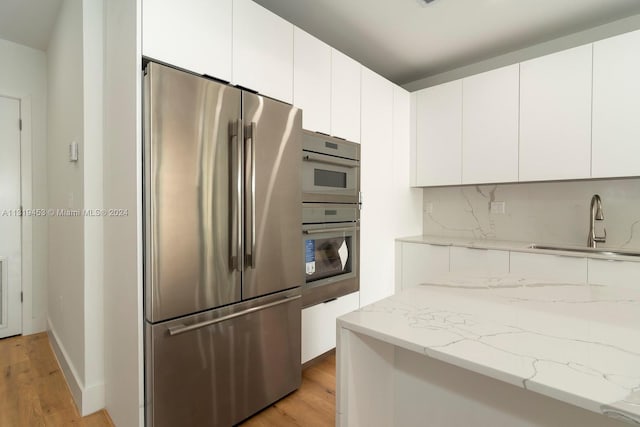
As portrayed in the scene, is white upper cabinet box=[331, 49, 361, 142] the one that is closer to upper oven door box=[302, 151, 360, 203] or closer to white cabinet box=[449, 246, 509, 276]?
upper oven door box=[302, 151, 360, 203]

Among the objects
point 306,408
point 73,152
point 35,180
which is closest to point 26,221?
point 35,180

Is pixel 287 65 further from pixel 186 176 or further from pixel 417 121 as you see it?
pixel 417 121

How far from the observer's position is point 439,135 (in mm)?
3088

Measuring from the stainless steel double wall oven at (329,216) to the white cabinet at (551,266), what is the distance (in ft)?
3.82

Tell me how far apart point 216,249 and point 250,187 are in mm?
360

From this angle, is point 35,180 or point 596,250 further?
point 35,180

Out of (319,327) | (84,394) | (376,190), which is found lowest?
(84,394)

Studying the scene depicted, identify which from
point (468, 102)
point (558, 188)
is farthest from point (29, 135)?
point (558, 188)

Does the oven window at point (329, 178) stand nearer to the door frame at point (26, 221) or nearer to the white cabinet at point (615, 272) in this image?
the white cabinet at point (615, 272)

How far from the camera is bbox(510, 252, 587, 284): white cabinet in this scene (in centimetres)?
218

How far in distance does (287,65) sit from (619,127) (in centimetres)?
236

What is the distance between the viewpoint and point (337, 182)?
2.40 meters

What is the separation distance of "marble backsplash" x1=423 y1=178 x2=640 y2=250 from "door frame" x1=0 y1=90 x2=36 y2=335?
3959mm

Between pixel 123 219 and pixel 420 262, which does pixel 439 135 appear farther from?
pixel 123 219
